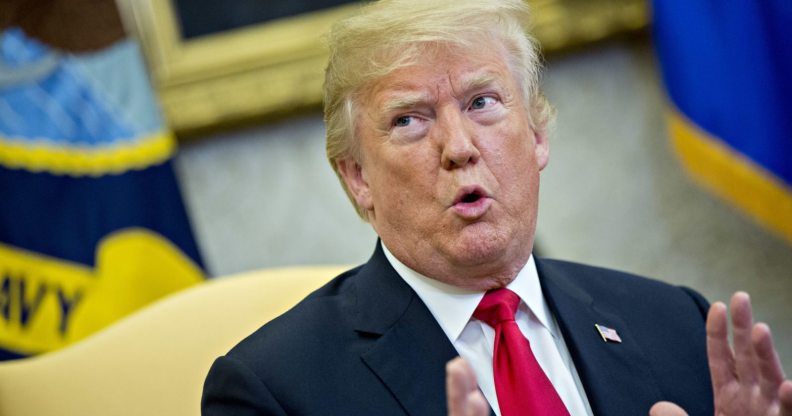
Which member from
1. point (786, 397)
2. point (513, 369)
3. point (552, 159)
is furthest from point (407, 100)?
point (552, 159)

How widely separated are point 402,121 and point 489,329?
0.36 meters

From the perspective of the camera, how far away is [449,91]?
167 centimetres

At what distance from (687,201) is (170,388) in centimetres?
215

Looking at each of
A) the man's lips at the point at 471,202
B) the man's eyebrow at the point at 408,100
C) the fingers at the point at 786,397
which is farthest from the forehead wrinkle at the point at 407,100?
the fingers at the point at 786,397

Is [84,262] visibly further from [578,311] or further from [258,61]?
[578,311]

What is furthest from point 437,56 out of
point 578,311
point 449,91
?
point 578,311

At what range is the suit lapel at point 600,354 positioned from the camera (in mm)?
1746

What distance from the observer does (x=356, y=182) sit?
1.81 m

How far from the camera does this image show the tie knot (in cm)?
173

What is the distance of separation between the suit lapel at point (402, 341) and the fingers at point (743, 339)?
16.9 inches

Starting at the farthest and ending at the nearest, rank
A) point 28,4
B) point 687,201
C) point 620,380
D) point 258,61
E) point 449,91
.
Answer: point 687,201 → point 258,61 → point 28,4 → point 620,380 → point 449,91

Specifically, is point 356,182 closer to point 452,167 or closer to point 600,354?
point 452,167

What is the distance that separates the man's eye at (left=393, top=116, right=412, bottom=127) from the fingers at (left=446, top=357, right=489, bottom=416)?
0.50m

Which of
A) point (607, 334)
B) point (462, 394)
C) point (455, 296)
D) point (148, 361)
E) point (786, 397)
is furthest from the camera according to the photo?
point (148, 361)
